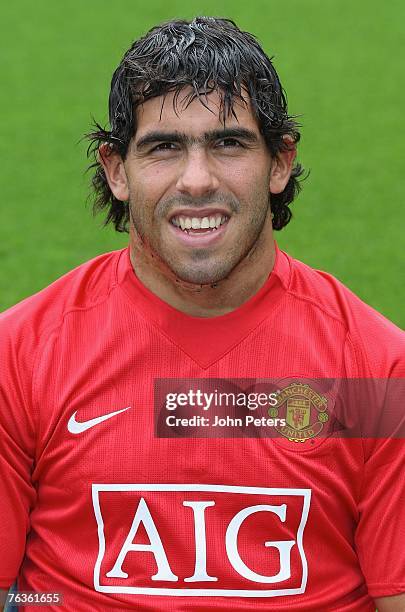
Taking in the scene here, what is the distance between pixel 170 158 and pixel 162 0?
7.94m

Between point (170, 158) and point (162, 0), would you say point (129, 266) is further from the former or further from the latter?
point (162, 0)

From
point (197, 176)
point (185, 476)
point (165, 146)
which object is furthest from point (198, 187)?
point (185, 476)

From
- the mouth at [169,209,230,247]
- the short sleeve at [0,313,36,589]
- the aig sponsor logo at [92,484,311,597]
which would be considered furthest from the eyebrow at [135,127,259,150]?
the aig sponsor logo at [92,484,311,597]

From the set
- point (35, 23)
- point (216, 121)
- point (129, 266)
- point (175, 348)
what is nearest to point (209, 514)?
point (175, 348)

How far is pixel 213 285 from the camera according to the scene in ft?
7.77

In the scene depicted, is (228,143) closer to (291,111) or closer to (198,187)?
(198,187)

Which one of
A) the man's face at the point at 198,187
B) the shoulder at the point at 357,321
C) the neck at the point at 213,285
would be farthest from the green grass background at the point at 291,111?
the man's face at the point at 198,187

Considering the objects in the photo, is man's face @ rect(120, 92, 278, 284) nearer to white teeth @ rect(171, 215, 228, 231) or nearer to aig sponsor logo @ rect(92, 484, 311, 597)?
white teeth @ rect(171, 215, 228, 231)

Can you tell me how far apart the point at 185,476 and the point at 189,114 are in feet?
2.31

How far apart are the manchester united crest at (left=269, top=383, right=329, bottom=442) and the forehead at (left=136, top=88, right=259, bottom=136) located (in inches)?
21.1

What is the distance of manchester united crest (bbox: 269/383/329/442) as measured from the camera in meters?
2.33

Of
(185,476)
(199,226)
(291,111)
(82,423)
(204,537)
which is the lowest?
(204,537)

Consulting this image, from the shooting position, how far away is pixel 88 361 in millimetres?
2346

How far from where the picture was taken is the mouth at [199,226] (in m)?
2.26
